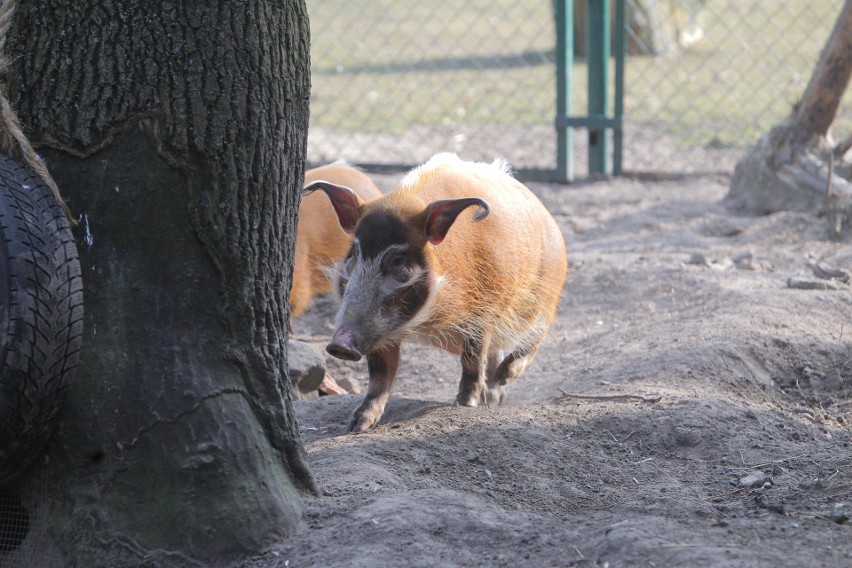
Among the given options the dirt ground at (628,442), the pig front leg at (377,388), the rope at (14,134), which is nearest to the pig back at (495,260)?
the pig front leg at (377,388)

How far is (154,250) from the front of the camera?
2535 mm

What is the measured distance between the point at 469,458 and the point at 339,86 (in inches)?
396

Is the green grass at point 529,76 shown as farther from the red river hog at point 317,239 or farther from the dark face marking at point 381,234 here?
the dark face marking at point 381,234

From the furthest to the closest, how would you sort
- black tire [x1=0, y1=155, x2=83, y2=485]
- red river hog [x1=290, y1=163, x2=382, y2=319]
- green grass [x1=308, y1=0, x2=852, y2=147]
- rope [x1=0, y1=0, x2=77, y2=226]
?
green grass [x1=308, y1=0, x2=852, y2=147] < red river hog [x1=290, y1=163, x2=382, y2=319] < rope [x1=0, y1=0, x2=77, y2=226] < black tire [x1=0, y1=155, x2=83, y2=485]

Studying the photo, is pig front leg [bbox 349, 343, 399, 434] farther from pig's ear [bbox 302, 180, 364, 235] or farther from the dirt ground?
pig's ear [bbox 302, 180, 364, 235]

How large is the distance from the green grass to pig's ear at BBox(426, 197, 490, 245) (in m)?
6.39

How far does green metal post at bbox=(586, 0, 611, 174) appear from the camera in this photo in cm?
836

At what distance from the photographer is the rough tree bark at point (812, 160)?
6.67m

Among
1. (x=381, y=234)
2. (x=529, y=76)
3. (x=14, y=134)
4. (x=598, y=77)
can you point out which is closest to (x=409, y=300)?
(x=381, y=234)

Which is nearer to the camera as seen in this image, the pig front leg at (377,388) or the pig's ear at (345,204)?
the pig front leg at (377,388)

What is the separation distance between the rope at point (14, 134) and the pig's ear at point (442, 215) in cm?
154

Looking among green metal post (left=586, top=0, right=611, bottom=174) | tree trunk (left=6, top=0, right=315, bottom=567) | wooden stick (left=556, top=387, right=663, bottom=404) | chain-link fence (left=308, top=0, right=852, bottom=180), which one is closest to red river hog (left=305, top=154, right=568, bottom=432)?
wooden stick (left=556, top=387, right=663, bottom=404)

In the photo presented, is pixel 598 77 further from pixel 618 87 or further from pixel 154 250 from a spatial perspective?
pixel 154 250

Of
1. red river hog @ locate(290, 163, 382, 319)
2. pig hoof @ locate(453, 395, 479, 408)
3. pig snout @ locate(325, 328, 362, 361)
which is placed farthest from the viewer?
red river hog @ locate(290, 163, 382, 319)
